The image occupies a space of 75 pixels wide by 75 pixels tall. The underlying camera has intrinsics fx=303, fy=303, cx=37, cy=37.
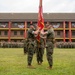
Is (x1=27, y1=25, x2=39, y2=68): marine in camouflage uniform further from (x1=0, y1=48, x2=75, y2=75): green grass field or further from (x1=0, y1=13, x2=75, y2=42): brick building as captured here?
(x1=0, y1=13, x2=75, y2=42): brick building

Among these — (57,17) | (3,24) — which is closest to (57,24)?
(57,17)

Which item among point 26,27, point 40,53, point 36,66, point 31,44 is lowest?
point 26,27

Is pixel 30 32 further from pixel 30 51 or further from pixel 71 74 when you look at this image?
pixel 71 74

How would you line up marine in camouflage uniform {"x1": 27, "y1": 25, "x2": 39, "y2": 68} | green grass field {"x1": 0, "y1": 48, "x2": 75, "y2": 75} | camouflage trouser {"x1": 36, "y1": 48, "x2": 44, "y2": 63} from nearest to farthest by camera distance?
green grass field {"x1": 0, "y1": 48, "x2": 75, "y2": 75}, marine in camouflage uniform {"x1": 27, "y1": 25, "x2": 39, "y2": 68}, camouflage trouser {"x1": 36, "y1": 48, "x2": 44, "y2": 63}

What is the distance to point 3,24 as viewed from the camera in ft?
262

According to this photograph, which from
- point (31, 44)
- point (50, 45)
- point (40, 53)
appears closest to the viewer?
point (50, 45)

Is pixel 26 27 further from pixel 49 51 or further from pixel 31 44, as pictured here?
pixel 49 51

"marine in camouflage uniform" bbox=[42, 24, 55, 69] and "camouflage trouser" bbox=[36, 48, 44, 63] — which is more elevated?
"marine in camouflage uniform" bbox=[42, 24, 55, 69]

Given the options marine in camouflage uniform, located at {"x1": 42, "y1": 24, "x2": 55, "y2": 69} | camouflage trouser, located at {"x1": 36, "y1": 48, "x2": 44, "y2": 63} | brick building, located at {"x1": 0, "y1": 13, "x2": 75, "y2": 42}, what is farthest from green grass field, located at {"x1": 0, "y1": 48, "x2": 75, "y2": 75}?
brick building, located at {"x1": 0, "y1": 13, "x2": 75, "y2": 42}

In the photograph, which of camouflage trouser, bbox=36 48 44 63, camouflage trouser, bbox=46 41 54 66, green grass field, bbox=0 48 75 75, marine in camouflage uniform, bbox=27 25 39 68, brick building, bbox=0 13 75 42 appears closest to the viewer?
green grass field, bbox=0 48 75 75

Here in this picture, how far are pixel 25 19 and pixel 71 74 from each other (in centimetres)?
6834

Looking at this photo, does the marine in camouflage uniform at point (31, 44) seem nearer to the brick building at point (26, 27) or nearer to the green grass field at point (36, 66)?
the green grass field at point (36, 66)

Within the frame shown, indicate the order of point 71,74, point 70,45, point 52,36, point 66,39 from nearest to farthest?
point 71,74 → point 52,36 → point 70,45 → point 66,39

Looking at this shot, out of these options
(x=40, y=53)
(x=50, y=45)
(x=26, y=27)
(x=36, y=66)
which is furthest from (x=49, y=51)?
(x=26, y=27)
